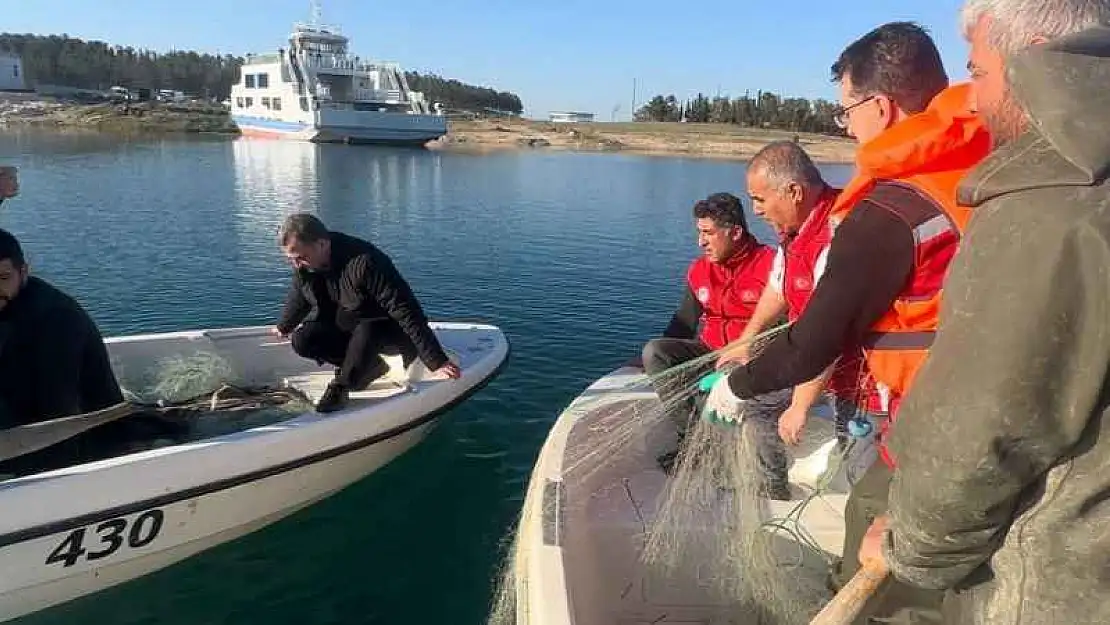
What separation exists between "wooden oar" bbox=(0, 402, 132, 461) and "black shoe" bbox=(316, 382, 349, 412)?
143 cm

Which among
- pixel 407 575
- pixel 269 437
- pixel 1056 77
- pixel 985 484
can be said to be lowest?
pixel 407 575

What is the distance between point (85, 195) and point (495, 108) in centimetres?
12144

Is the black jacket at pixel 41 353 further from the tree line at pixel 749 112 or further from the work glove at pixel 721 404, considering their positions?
the tree line at pixel 749 112

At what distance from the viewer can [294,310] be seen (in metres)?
6.77

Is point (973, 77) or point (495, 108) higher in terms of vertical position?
point (495, 108)

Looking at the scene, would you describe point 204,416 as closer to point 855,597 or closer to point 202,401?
point 202,401

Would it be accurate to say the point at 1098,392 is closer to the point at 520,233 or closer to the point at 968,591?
the point at 968,591

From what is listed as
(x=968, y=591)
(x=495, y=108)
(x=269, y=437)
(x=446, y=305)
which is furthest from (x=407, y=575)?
(x=495, y=108)

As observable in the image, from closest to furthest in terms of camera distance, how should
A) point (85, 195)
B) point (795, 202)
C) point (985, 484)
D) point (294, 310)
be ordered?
point (985, 484)
point (795, 202)
point (294, 310)
point (85, 195)

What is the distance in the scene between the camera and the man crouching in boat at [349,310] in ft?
18.9

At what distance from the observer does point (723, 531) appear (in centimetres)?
403

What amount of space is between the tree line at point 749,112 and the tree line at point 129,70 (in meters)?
32.3

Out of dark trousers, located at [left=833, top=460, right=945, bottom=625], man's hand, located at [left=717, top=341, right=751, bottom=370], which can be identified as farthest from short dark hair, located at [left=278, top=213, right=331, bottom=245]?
dark trousers, located at [left=833, top=460, right=945, bottom=625]

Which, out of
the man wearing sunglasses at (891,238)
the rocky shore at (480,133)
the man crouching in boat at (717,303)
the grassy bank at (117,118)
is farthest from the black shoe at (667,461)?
the grassy bank at (117,118)
